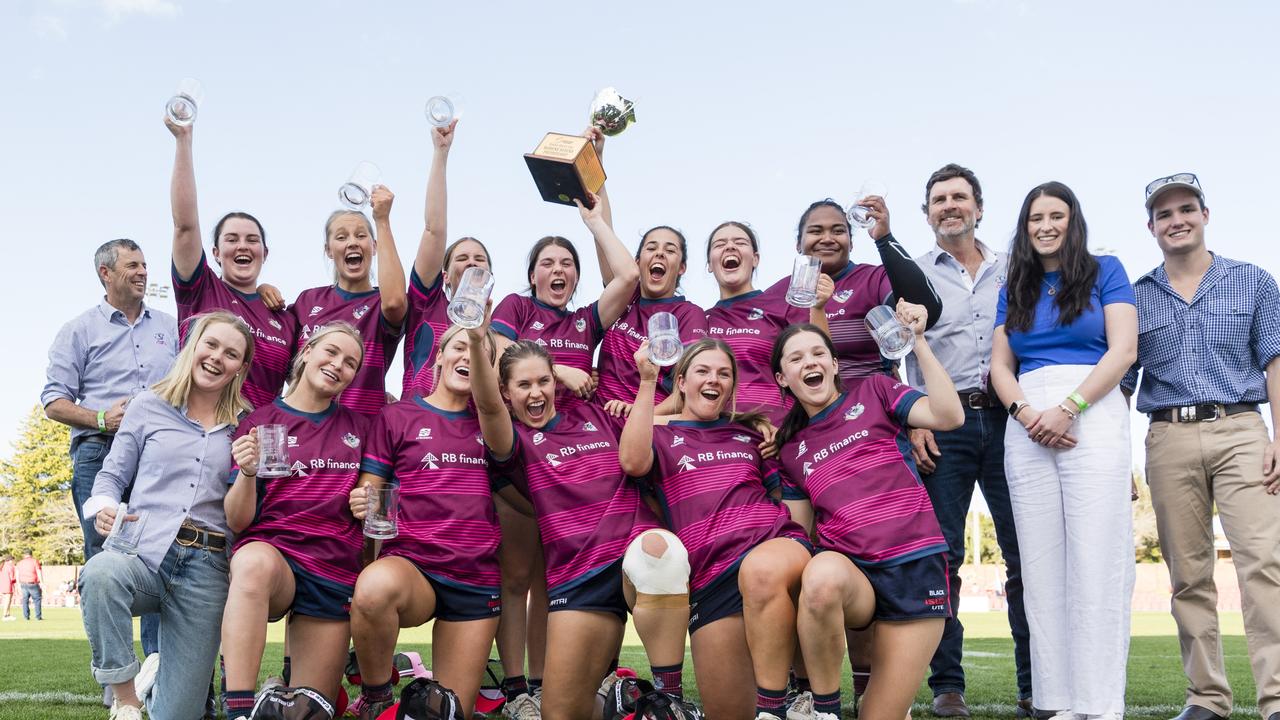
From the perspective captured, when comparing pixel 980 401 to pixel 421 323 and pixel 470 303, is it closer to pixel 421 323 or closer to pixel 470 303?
pixel 470 303

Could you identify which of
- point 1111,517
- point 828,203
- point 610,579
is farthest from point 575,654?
point 828,203

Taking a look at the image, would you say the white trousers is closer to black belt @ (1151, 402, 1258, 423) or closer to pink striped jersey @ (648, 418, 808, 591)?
black belt @ (1151, 402, 1258, 423)

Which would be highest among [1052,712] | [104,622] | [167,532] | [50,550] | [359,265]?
[359,265]

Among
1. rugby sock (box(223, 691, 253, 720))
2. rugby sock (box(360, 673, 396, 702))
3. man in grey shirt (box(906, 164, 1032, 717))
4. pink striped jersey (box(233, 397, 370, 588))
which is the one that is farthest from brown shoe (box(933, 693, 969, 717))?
rugby sock (box(223, 691, 253, 720))

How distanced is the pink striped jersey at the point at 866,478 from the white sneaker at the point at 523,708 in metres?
1.82

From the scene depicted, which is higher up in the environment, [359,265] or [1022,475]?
[359,265]

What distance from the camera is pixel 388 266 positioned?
5926 mm

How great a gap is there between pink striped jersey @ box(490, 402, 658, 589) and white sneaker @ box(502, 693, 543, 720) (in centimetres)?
78

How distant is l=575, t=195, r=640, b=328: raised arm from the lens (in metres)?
5.88

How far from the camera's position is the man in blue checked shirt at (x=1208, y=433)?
527cm

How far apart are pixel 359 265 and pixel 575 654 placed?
2.93 meters

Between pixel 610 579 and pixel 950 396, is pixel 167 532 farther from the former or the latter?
pixel 950 396

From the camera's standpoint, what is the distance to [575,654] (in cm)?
487

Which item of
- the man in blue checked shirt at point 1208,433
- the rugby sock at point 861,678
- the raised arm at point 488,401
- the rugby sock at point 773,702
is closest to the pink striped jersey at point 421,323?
the raised arm at point 488,401
